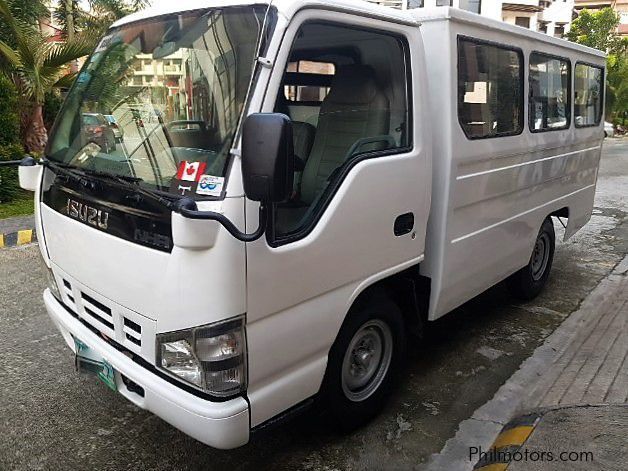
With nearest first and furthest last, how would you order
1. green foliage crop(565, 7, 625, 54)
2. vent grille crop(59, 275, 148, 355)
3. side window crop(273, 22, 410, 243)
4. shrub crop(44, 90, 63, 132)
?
vent grille crop(59, 275, 148, 355), side window crop(273, 22, 410, 243), shrub crop(44, 90, 63, 132), green foliage crop(565, 7, 625, 54)

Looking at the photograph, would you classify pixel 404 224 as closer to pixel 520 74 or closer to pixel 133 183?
pixel 133 183

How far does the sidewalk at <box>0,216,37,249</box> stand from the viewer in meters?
6.75

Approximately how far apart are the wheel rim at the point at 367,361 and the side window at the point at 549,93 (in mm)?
2108

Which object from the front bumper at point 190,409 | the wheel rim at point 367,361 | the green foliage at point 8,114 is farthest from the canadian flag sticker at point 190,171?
the green foliage at point 8,114

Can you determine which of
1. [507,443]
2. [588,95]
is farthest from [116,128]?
[588,95]

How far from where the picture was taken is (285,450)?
297cm

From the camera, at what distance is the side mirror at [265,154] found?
195cm

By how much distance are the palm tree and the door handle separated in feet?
22.1

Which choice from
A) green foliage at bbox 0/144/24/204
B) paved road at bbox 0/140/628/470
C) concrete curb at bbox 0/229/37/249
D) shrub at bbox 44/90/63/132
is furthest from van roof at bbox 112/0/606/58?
shrub at bbox 44/90/63/132

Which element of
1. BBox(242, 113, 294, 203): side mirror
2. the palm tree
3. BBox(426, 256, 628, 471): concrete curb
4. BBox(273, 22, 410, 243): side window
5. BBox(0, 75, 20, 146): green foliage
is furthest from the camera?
BBox(0, 75, 20, 146): green foliage

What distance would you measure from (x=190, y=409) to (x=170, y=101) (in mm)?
1340

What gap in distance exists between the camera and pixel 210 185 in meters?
2.18

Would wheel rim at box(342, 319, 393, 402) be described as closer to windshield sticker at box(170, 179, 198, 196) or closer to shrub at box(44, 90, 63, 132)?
windshield sticker at box(170, 179, 198, 196)

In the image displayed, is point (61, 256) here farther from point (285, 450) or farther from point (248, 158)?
point (285, 450)
